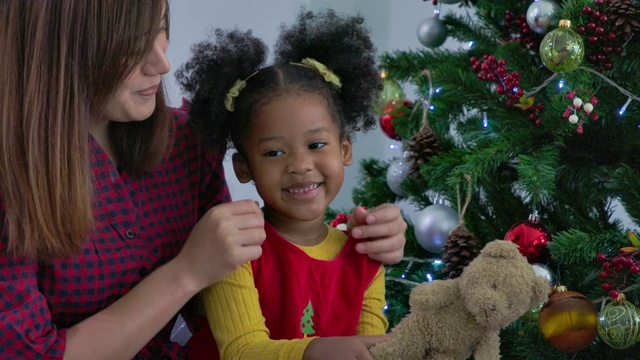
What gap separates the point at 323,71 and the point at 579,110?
0.50 metres

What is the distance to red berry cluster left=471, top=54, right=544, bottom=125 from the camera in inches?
58.3

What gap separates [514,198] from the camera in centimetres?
168

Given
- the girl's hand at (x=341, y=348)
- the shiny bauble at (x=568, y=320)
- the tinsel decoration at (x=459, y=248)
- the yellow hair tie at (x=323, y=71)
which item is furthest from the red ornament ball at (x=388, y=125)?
the girl's hand at (x=341, y=348)

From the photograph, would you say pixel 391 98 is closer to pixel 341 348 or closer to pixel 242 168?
pixel 242 168

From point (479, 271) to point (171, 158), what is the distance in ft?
1.69

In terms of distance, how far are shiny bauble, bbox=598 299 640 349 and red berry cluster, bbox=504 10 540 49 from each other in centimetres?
52

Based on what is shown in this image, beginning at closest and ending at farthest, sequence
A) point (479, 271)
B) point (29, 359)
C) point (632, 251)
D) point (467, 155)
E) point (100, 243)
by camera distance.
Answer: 1. point (479, 271)
2. point (29, 359)
3. point (100, 243)
4. point (632, 251)
5. point (467, 155)

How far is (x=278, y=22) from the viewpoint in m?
2.42

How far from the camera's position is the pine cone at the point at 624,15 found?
1.38 meters

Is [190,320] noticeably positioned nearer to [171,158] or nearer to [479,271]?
[171,158]

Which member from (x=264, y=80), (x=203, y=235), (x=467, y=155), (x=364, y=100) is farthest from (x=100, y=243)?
(x=467, y=155)

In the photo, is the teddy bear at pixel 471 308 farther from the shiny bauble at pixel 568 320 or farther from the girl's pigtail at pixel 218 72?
the shiny bauble at pixel 568 320

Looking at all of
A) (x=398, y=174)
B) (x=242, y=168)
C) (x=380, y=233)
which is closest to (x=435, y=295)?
(x=380, y=233)

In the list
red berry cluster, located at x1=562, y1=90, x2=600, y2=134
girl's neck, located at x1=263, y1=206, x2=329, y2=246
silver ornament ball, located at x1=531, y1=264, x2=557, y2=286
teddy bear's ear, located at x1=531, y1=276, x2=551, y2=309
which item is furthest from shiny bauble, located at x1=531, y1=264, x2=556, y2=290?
teddy bear's ear, located at x1=531, y1=276, x2=551, y2=309
